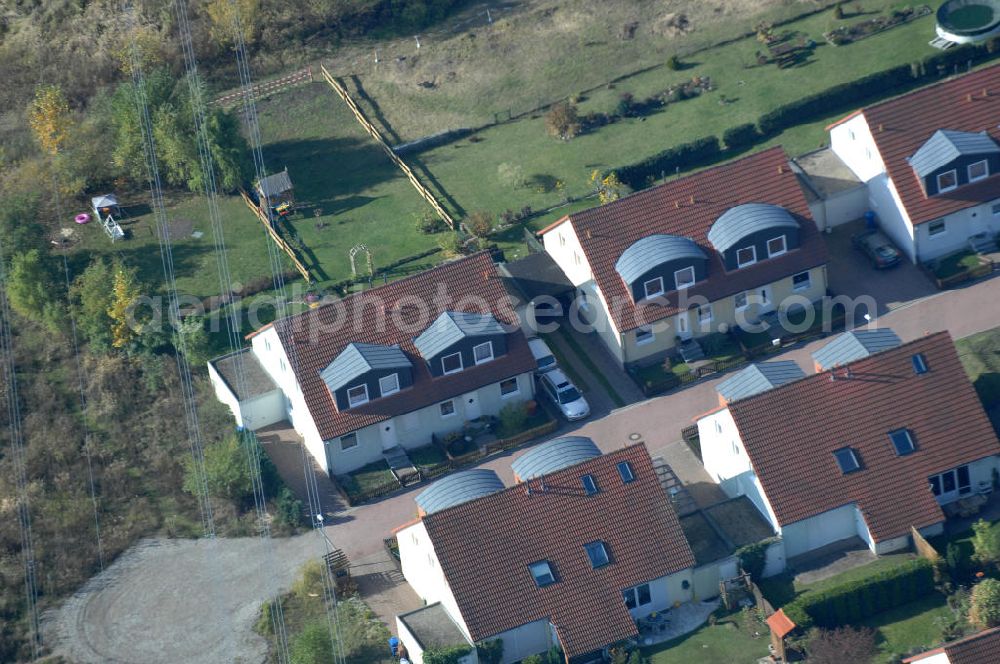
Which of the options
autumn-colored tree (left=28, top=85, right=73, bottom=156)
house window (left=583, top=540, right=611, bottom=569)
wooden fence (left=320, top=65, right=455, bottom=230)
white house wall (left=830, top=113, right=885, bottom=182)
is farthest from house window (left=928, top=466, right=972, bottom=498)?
autumn-colored tree (left=28, top=85, right=73, bottom=156)

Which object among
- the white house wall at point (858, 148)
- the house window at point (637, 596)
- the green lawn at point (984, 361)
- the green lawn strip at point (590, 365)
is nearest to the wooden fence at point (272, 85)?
the green lawn strip at point (590, 365)

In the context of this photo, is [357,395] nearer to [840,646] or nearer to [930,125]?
[840,646]

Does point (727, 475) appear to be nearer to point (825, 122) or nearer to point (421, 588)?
point (421, 588)

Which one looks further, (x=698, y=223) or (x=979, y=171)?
(x=979, y=171)

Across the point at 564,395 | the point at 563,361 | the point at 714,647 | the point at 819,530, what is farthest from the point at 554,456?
the point at 563,361

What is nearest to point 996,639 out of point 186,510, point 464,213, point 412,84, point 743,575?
point 743,575
